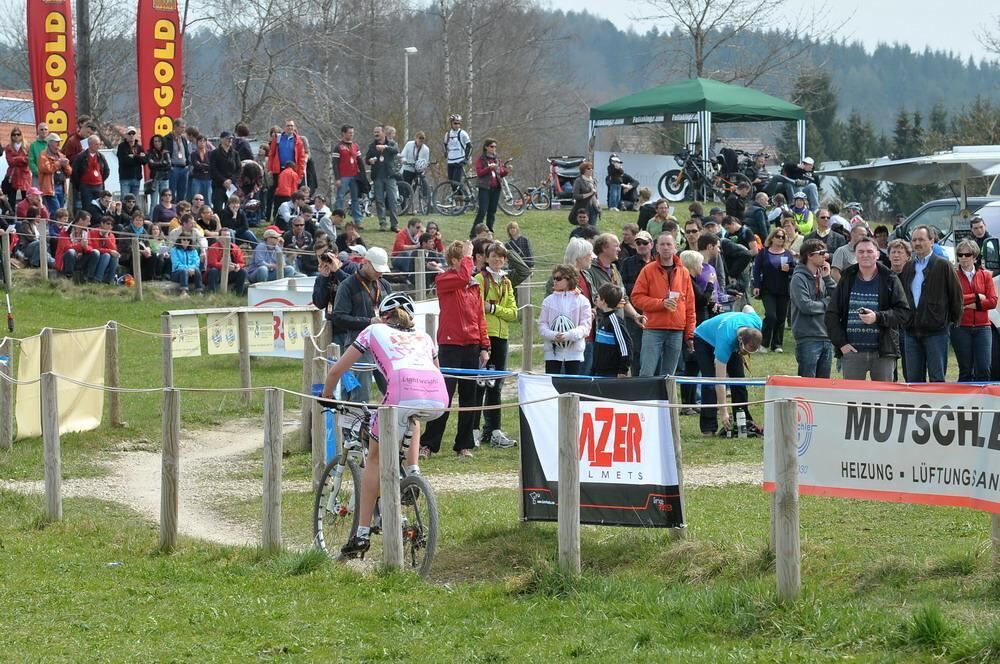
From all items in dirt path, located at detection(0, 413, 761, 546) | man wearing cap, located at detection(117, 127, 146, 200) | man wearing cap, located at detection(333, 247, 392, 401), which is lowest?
dirt path, located at detection(0, 413, 761, 546)

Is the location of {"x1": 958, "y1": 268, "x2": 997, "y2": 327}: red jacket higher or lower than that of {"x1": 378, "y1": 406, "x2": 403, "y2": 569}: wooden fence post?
higher

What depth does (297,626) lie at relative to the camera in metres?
7.91

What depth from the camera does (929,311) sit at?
45.4ft

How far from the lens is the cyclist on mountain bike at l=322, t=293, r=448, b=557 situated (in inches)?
369

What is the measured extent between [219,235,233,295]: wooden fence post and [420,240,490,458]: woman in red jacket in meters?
12.4

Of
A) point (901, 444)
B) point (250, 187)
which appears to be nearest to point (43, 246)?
point (250, 187)

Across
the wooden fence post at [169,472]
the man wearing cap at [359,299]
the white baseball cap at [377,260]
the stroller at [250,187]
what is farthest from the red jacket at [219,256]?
the wooden fence post at [169,472]

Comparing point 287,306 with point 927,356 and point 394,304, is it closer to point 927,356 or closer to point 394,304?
point 927,356

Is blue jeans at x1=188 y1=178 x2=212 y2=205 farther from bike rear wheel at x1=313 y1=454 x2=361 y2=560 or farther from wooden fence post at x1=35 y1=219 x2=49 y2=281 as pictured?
bike rear wheel at x1=313 y1=454 x2=361 y2=560

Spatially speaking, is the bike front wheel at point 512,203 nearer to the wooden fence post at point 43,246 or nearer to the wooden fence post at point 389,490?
the wooden fence post at point 43,246

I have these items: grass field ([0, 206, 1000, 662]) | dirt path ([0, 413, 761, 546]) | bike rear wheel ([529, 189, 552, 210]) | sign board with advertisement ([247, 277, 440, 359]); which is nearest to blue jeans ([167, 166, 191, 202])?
sign board with advertisement ([247, 277, 440, 359])

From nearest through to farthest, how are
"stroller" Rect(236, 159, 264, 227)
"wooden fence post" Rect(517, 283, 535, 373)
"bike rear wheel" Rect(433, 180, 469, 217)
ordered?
"wooden fence post" Rect(517, 283, 535, 373)
"stroller" Rect(236, 159, 264, 227)
"bike rear wheel" Rect(433, 180, 469, 217)

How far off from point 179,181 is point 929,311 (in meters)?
17.2

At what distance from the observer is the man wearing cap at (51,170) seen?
1001 inches
